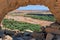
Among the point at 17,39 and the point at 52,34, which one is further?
the point at 17,39

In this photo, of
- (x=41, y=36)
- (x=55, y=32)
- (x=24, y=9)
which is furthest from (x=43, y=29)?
(x=24, y=9)

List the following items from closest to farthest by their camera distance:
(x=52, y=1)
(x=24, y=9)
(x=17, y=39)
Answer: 1. (x=52, y=1)
2. (x=17, y=39)
3. (x=24, y=9)

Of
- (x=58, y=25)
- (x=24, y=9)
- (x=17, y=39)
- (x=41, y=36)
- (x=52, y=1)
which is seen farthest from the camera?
(x=24, y=9)

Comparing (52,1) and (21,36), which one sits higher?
(52,1)

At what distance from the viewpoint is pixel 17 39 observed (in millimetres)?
5484

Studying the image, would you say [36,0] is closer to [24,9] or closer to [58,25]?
[58,25]

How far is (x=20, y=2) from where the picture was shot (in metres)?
4.19

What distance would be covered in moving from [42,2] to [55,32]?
0.76m

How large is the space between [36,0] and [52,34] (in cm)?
91

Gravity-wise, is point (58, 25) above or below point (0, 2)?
below

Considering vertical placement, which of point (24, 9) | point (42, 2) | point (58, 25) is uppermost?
point (42, 2)

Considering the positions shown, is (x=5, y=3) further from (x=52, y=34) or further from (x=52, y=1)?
(x=52, y=34)

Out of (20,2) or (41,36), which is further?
(41,36)

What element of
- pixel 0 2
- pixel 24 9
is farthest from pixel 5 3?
pixel 24 9
